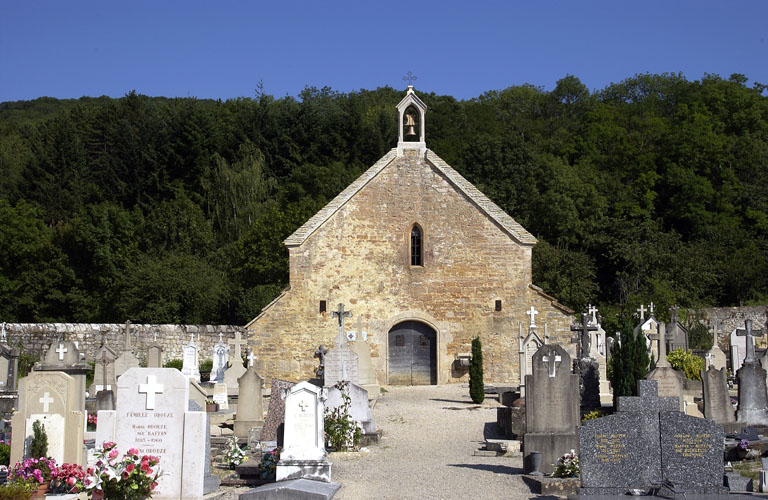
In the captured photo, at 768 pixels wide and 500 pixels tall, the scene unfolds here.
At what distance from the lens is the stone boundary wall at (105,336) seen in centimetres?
3027

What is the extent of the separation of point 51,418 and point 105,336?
21994 mm

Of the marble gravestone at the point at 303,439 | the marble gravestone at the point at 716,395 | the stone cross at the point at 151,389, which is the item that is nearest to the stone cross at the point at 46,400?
the stone cross at the point at 151,389

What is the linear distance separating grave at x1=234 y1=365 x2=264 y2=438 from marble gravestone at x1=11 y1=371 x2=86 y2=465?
4.97 m

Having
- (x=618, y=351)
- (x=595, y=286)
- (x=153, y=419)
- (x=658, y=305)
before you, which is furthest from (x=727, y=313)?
(x=153, y=419)

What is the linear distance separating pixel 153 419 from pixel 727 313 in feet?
99.6

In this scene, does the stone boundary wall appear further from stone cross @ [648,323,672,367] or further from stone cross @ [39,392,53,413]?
stone cross @ [39,392,53,413]

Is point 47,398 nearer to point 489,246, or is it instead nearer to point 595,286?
point 489,246

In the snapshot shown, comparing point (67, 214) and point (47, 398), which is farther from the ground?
point (67, 214)

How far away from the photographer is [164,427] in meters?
10.0

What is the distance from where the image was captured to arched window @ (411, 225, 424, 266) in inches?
1058

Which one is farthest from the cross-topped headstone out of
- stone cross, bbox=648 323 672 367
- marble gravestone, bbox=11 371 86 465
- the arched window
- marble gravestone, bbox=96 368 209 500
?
stone cross, bbox=648 323 672 367

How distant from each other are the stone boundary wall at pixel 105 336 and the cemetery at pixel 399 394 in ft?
0.19

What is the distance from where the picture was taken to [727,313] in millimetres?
35219

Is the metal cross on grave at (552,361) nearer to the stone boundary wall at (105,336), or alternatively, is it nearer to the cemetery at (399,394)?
the cemetery at (399,394)
